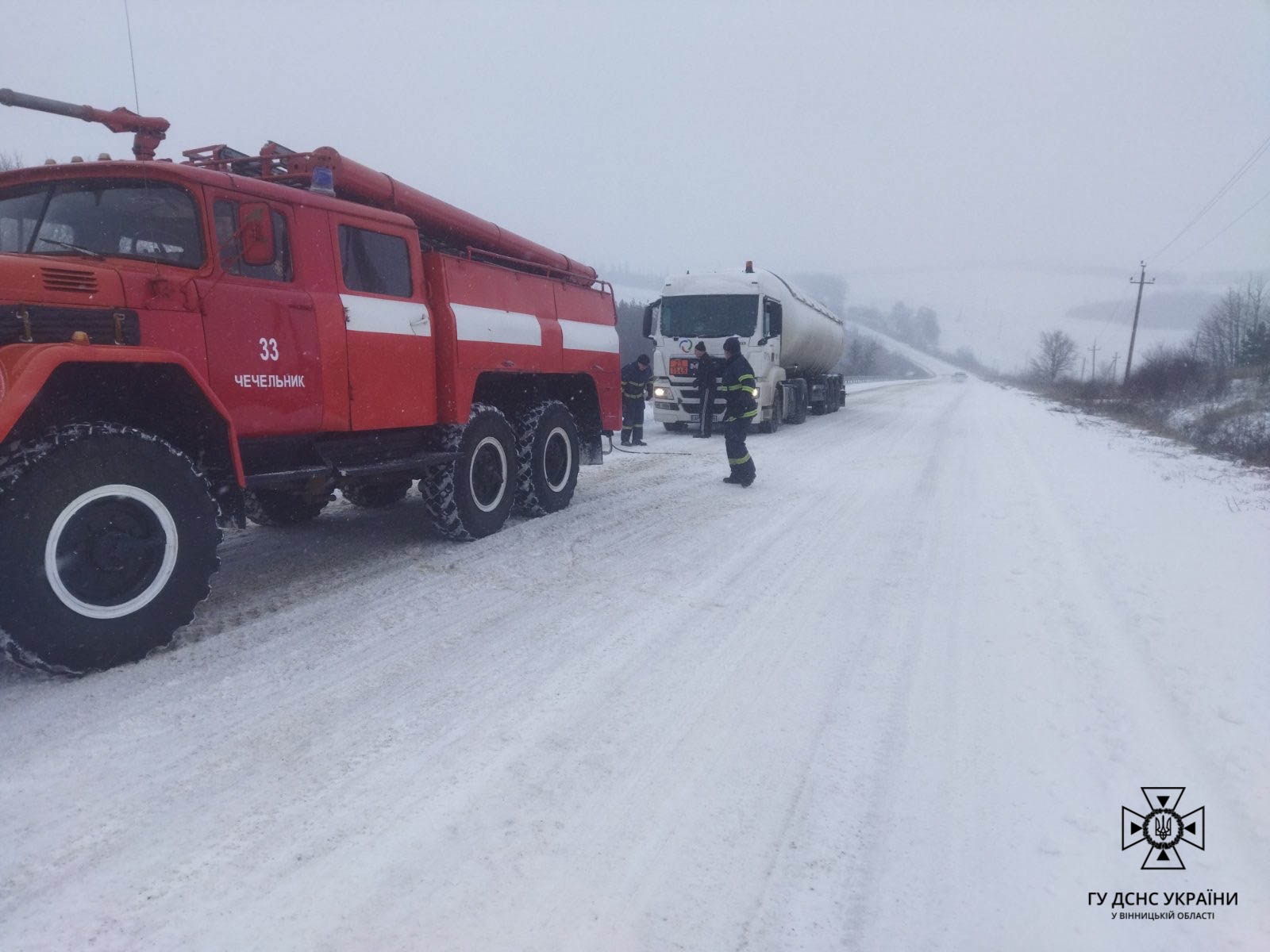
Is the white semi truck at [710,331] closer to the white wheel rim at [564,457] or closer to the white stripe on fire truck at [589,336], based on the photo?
the white stripe on fire truck at [589,336]

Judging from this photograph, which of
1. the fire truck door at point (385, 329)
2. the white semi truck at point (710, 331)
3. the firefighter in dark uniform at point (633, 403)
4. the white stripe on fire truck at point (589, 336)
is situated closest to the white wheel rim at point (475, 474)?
the fire truck door at point (385, 329)

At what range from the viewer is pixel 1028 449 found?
1406 centimetres

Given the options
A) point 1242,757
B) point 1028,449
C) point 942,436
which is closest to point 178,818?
point 1242,757

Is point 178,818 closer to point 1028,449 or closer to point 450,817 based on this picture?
point 450,817

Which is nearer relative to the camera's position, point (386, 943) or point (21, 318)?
point (386, 943)

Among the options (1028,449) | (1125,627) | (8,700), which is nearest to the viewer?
(8,700)

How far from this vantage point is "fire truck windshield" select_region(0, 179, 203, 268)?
13.6ft

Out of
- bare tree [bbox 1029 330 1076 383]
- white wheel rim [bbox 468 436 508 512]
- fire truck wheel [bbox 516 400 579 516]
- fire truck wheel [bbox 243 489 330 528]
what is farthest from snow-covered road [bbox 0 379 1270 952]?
bare tree [bbox 1029 330 1076 383]

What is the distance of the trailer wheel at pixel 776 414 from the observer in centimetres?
1730

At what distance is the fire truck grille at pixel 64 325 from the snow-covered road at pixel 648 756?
1631 millimetres

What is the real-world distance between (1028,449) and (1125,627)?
1066 centimetres

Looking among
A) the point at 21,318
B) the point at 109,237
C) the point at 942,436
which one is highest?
the point at 109,237

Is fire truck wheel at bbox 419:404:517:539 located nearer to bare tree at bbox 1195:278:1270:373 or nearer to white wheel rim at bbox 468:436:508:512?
white wheel rim at bbox 468:436:508:512

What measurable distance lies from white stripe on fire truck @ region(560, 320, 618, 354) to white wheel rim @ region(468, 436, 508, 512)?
1.51 metres
